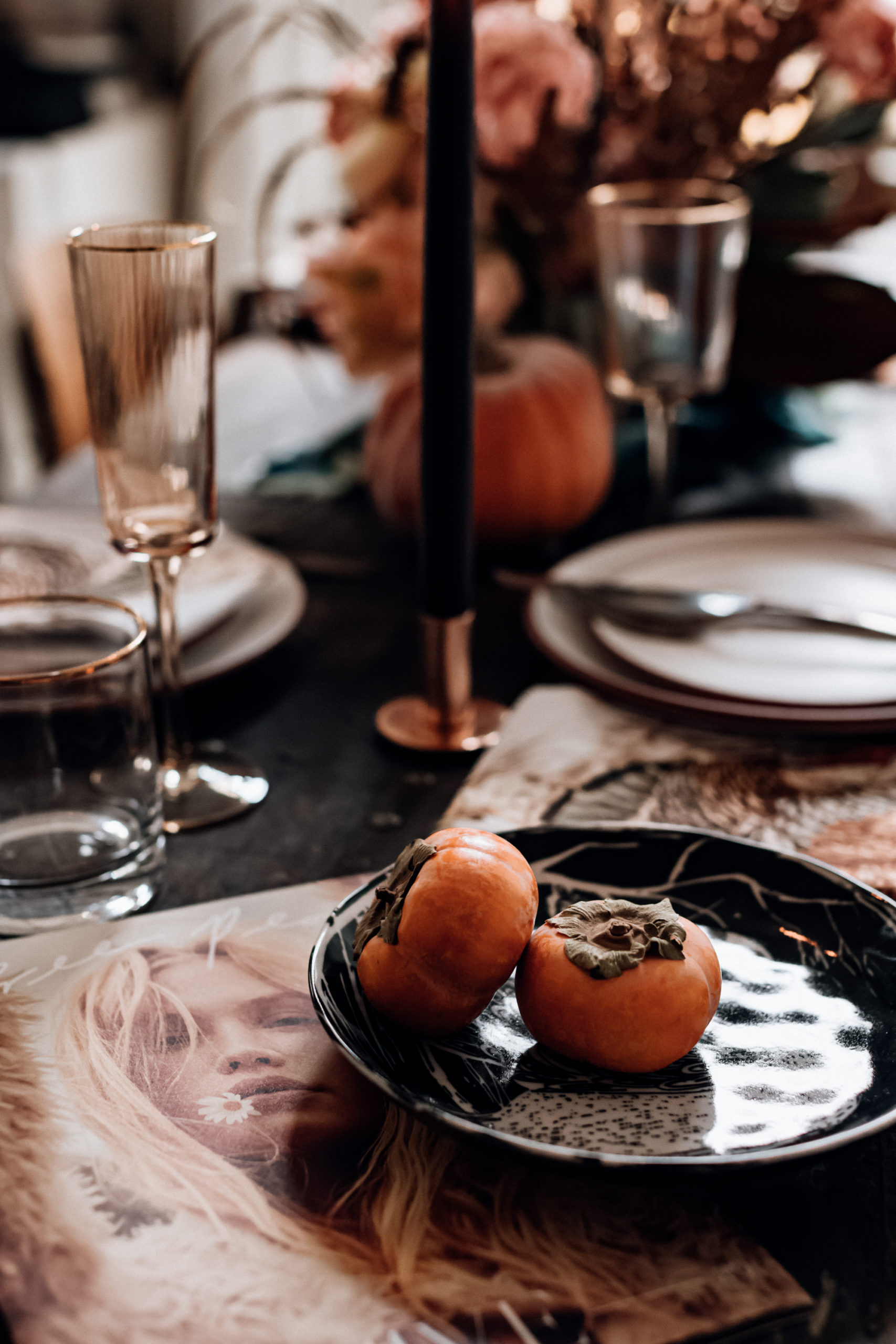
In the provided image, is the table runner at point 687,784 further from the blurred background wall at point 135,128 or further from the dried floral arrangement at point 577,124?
the blurred background wall at point 135,128

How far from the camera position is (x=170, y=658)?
653 millimetres

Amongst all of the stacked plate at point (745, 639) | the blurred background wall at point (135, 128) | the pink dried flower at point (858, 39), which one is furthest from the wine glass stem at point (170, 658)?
the blurred background wall at point (135, 128)

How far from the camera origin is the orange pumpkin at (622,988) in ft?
1.30

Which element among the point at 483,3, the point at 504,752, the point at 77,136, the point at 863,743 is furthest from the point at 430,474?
the point at 77,136

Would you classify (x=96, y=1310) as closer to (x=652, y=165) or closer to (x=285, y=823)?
(x=285, y=823)

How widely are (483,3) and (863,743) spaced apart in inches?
33.2

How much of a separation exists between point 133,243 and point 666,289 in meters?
0.48

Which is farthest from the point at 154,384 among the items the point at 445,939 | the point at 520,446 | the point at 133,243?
the point at 520,446

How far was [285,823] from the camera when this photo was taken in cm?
64

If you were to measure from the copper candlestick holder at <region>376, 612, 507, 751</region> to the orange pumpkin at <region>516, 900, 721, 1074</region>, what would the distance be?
29cm

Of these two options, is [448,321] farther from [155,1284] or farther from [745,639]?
[155,1284]

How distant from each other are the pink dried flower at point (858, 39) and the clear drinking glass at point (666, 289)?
23cm

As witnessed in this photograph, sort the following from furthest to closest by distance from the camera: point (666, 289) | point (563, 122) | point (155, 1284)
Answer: point (563, 122) → point (666, 289) → point (155, 1284)

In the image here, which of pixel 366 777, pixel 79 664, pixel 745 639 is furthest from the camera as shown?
pixel 745 639
